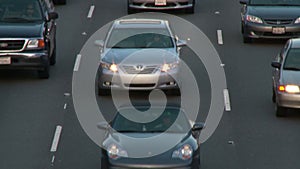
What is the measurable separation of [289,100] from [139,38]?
4.86 meters

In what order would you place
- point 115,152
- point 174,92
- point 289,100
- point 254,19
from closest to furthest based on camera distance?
1. point 115,152
2. point 289,100
3. point 174,92
4. point 254,19

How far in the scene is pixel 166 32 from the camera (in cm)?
2725

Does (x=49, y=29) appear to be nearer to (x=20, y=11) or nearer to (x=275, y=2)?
(x=20, y=11)

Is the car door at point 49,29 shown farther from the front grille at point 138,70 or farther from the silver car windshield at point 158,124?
the silver car windshield at point 158,124

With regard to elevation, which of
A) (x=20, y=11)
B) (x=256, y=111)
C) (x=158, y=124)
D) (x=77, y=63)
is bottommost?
(x=77, y=63)

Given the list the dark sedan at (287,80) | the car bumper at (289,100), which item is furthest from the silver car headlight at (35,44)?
the car bumper at (289,100)

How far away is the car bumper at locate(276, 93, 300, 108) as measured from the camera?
23.4 m

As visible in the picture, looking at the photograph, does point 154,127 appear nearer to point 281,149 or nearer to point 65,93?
point 281,149

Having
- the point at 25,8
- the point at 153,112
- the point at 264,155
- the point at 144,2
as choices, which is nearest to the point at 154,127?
the point at 153,112

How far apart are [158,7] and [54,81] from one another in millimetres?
9210

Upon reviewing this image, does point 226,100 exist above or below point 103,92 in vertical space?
below

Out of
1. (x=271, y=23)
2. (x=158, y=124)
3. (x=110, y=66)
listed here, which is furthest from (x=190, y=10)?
(x=158, y=124)

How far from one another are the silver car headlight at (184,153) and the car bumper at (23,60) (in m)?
9.60

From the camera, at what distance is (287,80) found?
23750mm
